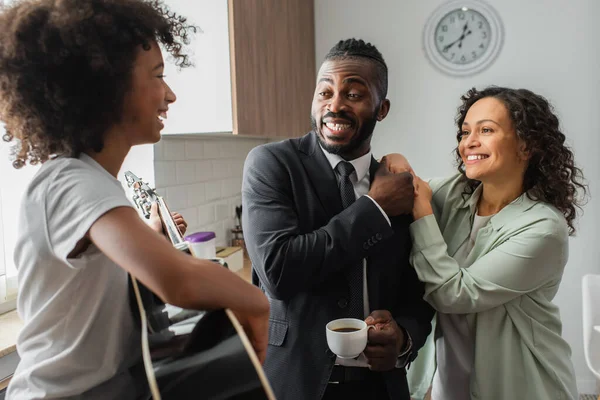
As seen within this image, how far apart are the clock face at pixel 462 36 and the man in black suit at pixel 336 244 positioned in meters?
2.13

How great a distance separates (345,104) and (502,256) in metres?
0.55

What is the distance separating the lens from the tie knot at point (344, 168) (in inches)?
46.4

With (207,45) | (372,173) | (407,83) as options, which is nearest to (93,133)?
(372,173)

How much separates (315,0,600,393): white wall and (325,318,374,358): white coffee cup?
2.47 meters

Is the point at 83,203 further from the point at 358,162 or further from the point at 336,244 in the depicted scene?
the point at 358,162

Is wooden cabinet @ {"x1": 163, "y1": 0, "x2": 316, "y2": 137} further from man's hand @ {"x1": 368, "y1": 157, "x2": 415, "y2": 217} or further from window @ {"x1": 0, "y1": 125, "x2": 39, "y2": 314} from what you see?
man's hand @ {"x1": 368, "y1": 157, "x2": 415, "y2": 217}

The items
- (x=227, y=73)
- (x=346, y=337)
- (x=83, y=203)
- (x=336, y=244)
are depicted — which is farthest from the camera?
(x=227, y=73)

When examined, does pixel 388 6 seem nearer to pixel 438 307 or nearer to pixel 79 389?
pixel 438 307

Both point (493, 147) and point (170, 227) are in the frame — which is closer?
point (170, 227)

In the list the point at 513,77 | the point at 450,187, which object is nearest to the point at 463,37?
the point at 513,77

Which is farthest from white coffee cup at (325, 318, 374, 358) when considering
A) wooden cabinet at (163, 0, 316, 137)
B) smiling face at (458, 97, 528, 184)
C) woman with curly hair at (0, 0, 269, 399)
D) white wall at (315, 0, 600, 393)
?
white wall at (315, 0, 600, 393)

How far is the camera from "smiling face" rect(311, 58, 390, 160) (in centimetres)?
117

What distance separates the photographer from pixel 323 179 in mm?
1150

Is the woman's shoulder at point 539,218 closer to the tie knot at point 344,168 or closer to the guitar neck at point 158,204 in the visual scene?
the tie knot at point 344,168
